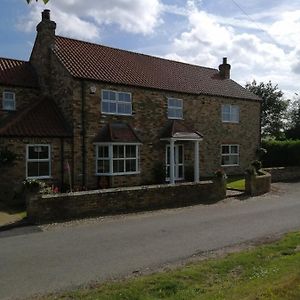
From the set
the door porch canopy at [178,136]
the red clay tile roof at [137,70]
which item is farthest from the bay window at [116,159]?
the red clay tile roof at [137,70]

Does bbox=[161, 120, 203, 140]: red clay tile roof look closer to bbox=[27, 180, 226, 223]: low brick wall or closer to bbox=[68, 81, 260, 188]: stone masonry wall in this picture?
bbox=[68, 81, 260, 188]: stone masonry wall

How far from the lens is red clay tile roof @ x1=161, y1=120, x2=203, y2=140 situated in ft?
79.7

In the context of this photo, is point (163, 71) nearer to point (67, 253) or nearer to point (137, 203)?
point (137, 203)

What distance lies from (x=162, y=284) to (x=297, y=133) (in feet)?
145

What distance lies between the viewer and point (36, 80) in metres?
24.4

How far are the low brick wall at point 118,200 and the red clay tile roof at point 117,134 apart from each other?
5126 millimetres

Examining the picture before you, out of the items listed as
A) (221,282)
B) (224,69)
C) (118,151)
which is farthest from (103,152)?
(224,69)

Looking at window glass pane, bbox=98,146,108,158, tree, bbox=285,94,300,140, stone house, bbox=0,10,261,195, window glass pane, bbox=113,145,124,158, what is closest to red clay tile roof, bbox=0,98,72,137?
stone house, bbox=0,10,261,195

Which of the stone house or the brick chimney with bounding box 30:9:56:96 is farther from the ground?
the brick chimney with bounding box 30:9:56:96

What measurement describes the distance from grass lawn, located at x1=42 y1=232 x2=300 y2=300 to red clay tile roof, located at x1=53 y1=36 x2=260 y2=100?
15059 mm

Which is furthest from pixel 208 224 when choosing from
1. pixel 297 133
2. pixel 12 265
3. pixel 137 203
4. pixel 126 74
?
pixel 297 133

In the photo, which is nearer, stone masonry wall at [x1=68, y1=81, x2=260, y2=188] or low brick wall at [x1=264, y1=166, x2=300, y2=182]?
stone masonry wall at [x1=68, y1=81, x2=260, y2=188]

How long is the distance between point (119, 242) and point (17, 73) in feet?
54.0

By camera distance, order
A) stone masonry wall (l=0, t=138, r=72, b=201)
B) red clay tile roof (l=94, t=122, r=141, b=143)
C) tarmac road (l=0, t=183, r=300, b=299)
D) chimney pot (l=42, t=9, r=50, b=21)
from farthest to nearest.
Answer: chimney pot (l=42, t=9, r=50, b=21), red clay tile roof (l=94, t=122, r=141, b=143), stone masonry wall (l=0, t=138, r=72, b=201), tarmac road (l=0, t=183, r=300, b=299)
